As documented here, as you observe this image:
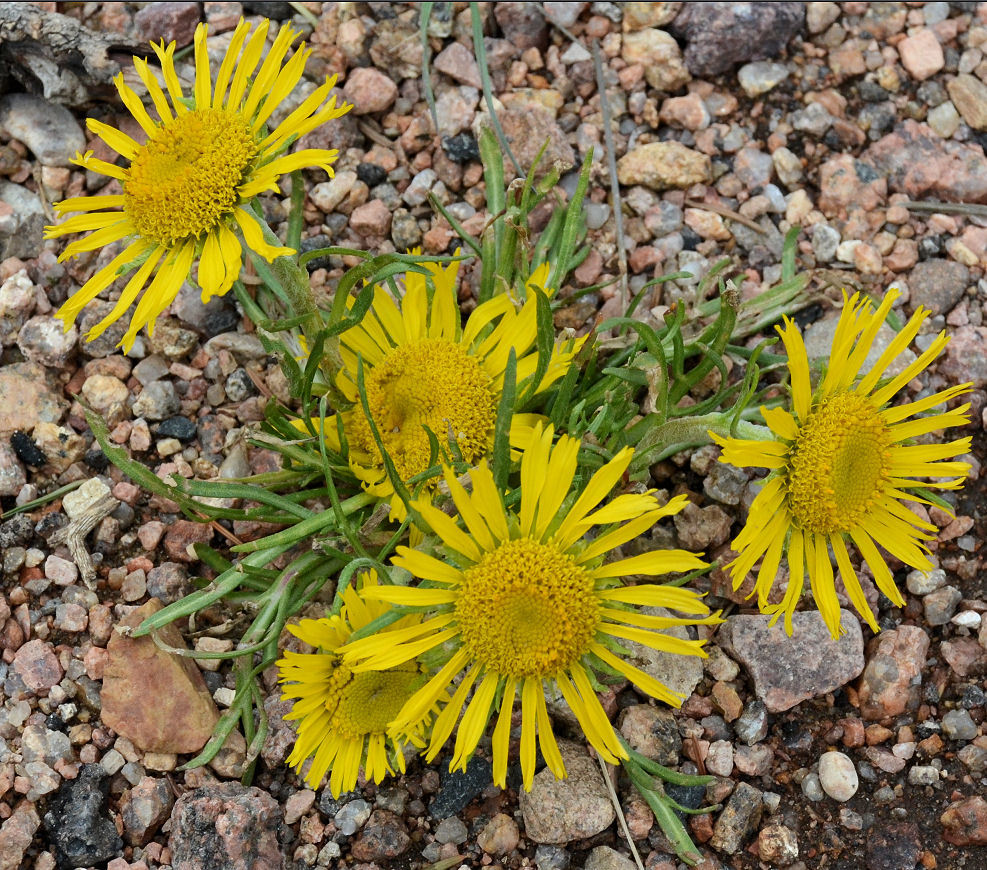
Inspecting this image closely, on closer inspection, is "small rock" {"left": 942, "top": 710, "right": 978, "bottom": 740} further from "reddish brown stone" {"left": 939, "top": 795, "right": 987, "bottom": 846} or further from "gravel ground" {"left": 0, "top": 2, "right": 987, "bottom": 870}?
"reddish brown stone" {"left": 939, "top": 795, "right": 987, "bottom": 846}

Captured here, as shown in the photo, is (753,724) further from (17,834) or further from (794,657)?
(17,834)

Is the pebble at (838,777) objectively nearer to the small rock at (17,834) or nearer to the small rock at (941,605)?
the small rock at (941,605)

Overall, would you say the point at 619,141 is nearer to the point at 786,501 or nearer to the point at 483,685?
the point at 786,501

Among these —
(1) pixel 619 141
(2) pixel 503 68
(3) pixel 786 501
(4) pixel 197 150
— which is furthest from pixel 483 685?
(2) pixel 503 68

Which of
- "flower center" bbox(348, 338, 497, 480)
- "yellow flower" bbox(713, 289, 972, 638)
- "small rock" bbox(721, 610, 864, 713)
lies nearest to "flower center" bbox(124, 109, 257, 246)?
"flower center" bbox(348, 338, 497, 480)

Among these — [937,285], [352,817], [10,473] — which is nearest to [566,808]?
[352,817]
